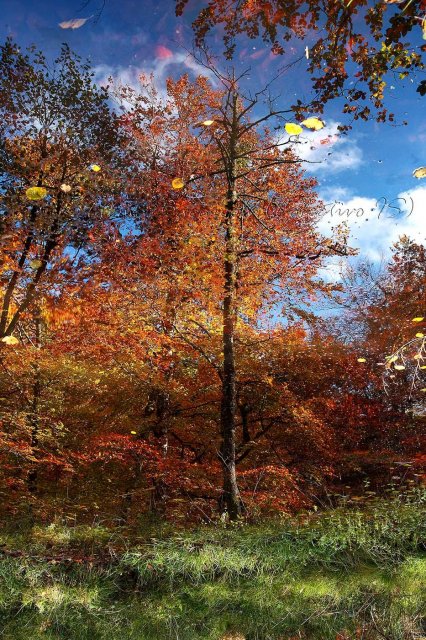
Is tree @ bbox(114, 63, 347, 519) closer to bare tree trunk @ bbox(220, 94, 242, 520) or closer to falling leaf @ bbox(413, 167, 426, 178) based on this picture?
bare tree trunk @ bbox(220, 94, 242, 520)

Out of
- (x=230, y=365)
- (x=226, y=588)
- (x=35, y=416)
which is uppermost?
(x=230, y=365)

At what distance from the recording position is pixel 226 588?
16.4 feet

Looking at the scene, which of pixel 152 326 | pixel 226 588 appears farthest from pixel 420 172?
pixel 152 326

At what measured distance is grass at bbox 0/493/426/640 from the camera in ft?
15.3

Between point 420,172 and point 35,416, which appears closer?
point 420,172

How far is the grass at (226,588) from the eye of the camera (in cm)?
467

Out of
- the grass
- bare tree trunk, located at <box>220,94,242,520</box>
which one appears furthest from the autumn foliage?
the grass

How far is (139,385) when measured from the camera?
477 inches

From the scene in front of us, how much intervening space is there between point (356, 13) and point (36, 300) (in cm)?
1026

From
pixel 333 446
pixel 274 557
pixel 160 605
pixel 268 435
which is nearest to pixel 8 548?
pixel 160 605

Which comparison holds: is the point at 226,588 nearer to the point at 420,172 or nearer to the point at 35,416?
the point at 420,172

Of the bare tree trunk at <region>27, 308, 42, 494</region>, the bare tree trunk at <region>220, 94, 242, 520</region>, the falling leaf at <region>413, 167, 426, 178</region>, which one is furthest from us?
the bare tree trunk at <region>27, 308, 42, 494</region>

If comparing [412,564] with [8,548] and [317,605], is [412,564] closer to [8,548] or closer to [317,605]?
[317,605]

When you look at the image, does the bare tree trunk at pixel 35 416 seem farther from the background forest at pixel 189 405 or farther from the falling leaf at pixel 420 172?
the falling leaf at pixel 420 172
